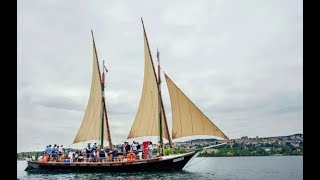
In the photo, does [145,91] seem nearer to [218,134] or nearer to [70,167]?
[218,134]

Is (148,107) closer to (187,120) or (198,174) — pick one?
(187,120)

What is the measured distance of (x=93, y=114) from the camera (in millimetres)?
25938

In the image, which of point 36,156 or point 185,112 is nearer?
point 185,112

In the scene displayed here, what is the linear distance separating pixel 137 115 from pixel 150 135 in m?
1.31

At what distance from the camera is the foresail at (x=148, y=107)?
23392 mm

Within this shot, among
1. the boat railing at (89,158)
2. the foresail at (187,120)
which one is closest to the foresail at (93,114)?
the boat railing at (89,158)

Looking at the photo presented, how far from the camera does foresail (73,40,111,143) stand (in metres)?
25.8

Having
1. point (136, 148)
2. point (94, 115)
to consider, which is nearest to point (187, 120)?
point (136, 148)

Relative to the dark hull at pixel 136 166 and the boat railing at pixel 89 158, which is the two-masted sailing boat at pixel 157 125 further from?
the boat railing at pixel 89 158
